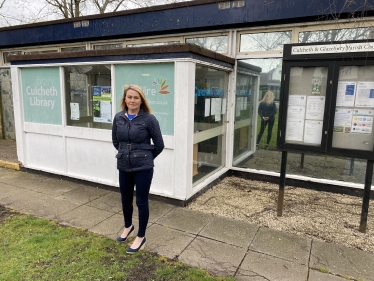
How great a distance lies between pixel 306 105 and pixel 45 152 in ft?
16.3

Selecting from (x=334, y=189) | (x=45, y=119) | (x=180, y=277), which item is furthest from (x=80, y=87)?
(x=334, y=189)

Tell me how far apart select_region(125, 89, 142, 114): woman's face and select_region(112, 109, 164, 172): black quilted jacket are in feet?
0.30

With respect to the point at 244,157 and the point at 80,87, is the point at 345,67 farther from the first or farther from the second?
the point at 80,87

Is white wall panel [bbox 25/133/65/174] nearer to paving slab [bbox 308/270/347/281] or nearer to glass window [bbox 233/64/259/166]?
glass window [bbox 233/64/259/166]

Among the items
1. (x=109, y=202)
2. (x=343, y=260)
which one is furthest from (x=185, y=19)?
(x=343, y=260)

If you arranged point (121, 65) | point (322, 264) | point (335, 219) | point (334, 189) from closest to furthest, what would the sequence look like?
point (322, 264) < point (335, 219) < point (121, 65) < point (334, 189)

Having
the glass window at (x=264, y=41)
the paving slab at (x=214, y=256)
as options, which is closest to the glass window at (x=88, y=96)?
the glass window at (x=264, y=41)

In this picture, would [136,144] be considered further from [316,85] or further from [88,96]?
[88,96]

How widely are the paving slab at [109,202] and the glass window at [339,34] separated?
4186 mm

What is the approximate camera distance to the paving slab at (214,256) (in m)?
2.92

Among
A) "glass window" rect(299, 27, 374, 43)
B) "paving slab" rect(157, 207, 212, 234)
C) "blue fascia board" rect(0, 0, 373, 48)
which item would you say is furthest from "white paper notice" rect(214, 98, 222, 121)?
"paving slab" rect(157, 207, 212, 234)

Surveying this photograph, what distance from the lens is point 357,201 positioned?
4801mm

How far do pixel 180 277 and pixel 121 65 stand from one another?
10.8 ft

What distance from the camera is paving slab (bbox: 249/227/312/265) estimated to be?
317cm
